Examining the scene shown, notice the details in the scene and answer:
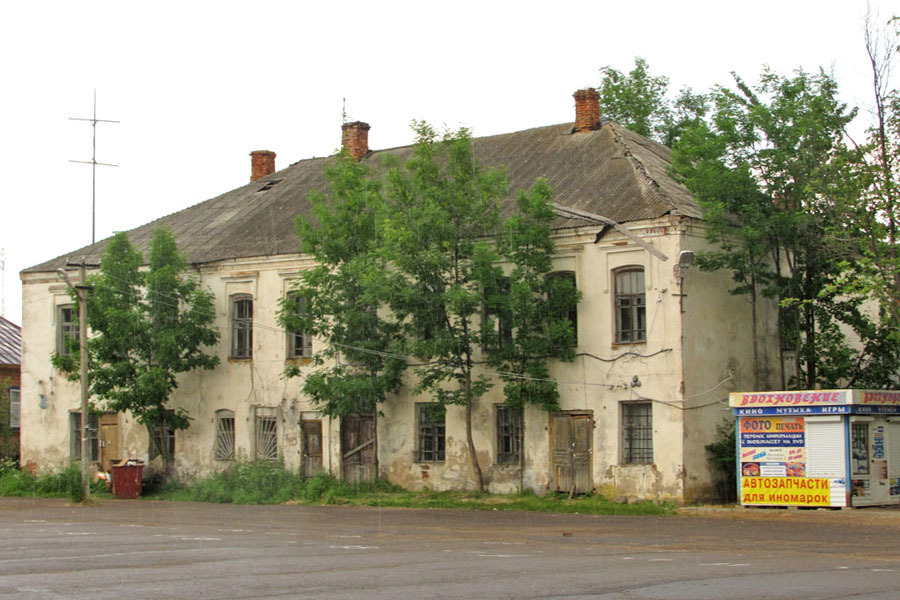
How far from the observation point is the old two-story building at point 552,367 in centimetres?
2794

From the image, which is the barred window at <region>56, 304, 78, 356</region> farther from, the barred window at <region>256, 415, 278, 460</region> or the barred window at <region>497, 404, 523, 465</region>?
the barred window at <region>497, 404, 523, 465</region>

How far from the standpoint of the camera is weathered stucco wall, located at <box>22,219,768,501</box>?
90.8ft

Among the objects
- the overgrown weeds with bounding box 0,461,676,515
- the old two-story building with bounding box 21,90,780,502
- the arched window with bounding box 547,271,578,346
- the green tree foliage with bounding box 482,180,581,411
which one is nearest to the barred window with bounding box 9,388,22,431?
the old two-story building with bounding box 21,90,780,502

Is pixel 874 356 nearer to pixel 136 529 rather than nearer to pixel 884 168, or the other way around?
pixel 884 168

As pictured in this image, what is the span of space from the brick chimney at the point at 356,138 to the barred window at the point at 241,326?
21.9ft

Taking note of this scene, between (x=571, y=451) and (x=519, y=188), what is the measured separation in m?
7.48

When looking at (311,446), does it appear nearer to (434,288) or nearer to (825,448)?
(434,288)

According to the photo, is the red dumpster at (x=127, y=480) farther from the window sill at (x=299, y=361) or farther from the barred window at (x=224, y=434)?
the window sill at (x=299, y=361)

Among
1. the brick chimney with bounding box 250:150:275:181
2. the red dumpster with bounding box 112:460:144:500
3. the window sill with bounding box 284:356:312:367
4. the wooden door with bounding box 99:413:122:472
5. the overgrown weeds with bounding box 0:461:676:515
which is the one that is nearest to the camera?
the overgrown weeds with bounding box 0:461:676:515

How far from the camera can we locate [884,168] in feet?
88.3

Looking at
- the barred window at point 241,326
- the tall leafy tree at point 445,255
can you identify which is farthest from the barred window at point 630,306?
the barred window at point 241,326

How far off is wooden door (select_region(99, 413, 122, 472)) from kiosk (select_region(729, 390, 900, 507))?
19372mm

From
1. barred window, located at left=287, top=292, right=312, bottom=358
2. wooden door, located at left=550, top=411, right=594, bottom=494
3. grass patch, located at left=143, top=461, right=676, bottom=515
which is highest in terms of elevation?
barred window, located at left=287, top=292, right=312, bottom=358

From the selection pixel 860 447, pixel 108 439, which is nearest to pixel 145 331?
pixel 108 439
